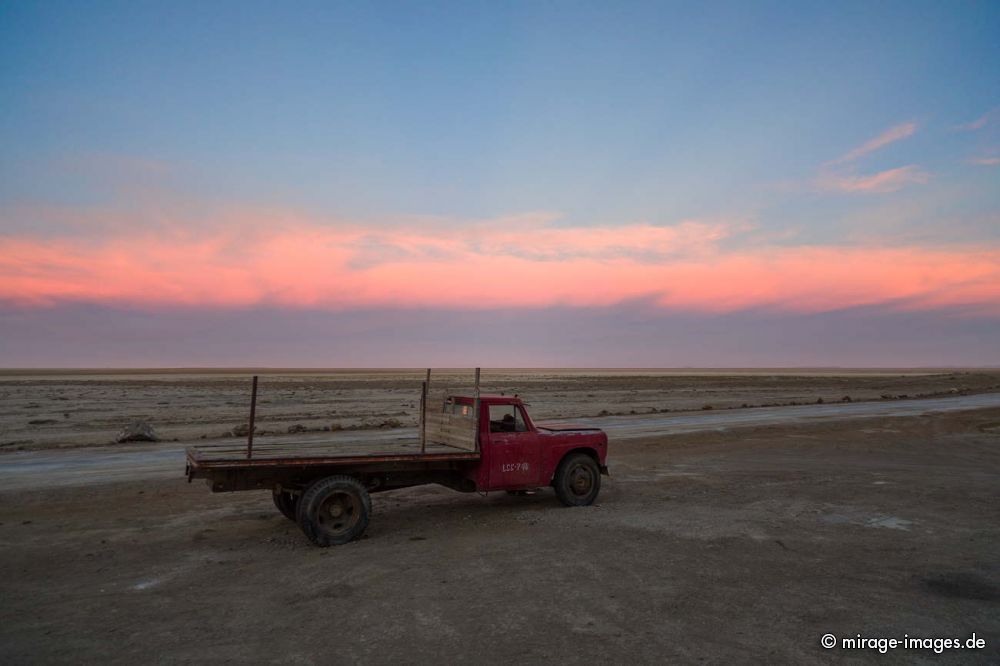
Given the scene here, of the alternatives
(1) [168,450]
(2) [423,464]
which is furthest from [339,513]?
(1) [168,450]

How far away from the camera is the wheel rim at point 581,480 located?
456 inches

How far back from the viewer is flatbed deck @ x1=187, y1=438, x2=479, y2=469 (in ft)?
28.8

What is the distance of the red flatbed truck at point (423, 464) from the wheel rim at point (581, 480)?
0.02 metres

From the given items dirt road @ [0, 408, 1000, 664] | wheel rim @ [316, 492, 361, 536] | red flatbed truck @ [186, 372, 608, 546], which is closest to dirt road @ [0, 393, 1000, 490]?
dirt road @ [0, 408, 1000, 664]

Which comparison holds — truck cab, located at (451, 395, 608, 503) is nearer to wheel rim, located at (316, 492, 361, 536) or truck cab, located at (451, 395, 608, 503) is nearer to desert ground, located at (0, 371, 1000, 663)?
desert ground, located at (0, 371, 1000, 663)

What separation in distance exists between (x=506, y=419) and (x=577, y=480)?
70.6 inches

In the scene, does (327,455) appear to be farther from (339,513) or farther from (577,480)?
(577,480)

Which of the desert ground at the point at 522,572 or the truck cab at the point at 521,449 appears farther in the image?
the truck cab at the point at 521,449

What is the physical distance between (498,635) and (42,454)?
731 inches

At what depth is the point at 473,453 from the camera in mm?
10344

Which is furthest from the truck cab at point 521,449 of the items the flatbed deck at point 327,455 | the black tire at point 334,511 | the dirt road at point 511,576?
the black tire at point 334,511

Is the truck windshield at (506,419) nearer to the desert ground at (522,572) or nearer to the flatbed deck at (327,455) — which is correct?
the flatbed deck at (327,455)

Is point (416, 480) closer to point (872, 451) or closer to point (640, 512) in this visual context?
point (640, 512)

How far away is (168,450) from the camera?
20.1 metres
